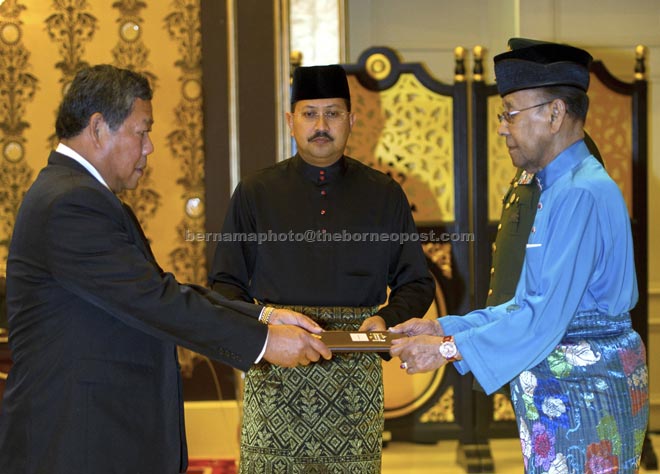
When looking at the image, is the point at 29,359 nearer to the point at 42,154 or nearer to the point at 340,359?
the point at 340,359

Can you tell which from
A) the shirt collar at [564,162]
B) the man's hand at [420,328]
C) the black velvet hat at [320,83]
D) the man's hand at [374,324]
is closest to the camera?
the shirt collar at [564,162]

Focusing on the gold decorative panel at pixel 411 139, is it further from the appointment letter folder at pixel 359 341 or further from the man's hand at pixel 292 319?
the appointment letter folder at pixel 359 341

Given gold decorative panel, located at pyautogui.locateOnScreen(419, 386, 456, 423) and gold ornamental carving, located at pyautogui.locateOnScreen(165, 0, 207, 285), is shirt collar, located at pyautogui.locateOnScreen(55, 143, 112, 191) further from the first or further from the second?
gold decorative panel, located at pyautogui.locateOnScreen(419, 386, 456, 423)

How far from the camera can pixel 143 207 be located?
4.82 metres

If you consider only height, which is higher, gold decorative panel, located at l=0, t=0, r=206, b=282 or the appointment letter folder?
gold decorative panel, located at l=0, t=0, r=206, b=282

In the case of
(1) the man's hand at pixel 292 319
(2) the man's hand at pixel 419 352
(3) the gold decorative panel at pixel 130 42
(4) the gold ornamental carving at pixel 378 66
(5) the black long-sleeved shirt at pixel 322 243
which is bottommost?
(2) the man's hand at pixel 419 352

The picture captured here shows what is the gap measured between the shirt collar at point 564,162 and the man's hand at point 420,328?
1.79 feet

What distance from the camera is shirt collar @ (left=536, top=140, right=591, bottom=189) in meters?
2.00

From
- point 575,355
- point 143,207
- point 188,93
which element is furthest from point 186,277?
point 575,355

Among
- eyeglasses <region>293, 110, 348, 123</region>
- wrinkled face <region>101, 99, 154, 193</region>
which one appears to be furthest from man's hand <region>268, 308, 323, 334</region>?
eyeglasses <region>293, 110, 348, 123</region>

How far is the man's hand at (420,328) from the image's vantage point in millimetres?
2381

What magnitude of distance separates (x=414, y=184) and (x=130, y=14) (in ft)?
5.96

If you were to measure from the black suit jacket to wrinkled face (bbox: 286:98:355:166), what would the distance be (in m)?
0.99

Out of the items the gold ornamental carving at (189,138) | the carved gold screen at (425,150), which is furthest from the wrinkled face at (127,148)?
the gold ornamental carving at (189,138)
